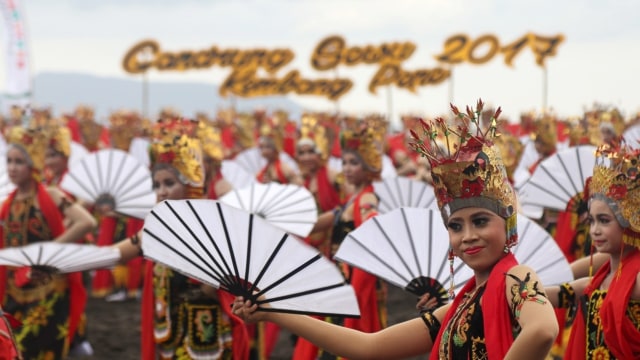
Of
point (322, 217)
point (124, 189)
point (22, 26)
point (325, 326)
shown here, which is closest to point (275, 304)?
point (325, 326)

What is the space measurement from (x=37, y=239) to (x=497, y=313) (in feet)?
15.6

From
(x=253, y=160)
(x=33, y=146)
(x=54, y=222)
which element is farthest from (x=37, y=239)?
(x=253, y=160)

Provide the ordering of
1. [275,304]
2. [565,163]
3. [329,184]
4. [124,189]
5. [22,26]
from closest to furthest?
[275,304], [565,163], [124,189], [329,184], [22,26]

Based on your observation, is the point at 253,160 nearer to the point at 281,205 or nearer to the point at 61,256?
the point at 281,205

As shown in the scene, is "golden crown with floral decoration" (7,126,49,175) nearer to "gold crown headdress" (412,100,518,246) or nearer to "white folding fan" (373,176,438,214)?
"white folding fan" (373,176,438,214)

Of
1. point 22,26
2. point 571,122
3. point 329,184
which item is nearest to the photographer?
point 329,184

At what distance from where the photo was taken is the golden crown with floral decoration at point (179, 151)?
5836 millimetres

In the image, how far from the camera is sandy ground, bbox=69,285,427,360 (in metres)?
9.26

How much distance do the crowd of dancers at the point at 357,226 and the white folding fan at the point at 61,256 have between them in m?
0.09

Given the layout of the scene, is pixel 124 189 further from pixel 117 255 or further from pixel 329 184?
pixel 117 255

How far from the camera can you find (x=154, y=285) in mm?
5754

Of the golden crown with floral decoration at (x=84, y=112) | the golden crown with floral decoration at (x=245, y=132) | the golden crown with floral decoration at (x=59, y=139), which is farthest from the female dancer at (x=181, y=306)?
the golden crown with floral decoration at (x=84, y=112)

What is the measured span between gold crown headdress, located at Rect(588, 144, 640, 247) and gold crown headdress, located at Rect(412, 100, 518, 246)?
4.41 feet

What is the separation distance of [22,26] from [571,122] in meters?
20.0
